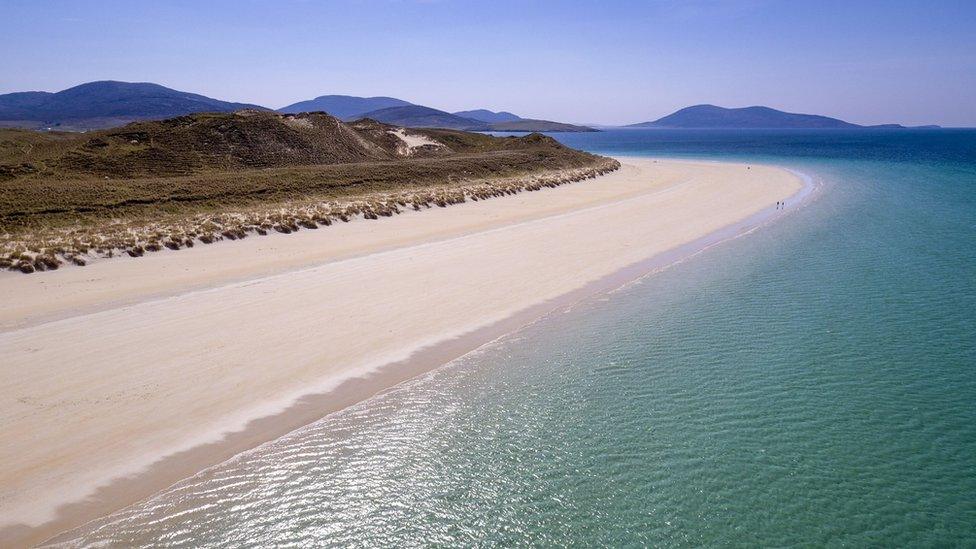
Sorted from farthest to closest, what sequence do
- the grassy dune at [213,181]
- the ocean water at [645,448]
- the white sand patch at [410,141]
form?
the white sand patch at [410,141] < the grassy dune at [213,181] < the ocean water at [645,448]

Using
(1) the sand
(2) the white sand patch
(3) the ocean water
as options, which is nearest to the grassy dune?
(2) the white sand patch

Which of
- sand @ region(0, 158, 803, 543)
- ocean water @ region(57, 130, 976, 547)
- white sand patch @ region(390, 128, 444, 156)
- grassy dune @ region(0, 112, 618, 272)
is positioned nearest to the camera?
ocean water @ region(57, 130, 976, 547)

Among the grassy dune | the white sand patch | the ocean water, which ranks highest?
the white sand patch

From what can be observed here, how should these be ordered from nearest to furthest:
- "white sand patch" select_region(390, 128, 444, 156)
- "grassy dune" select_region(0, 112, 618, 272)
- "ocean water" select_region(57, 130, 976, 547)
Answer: "ocean water" select_region(57, 130, 976, 547) → "grassy dune" select_region(0, 112, 618, 272) → "white sand patch" select_region(390, 128, 444, 156)

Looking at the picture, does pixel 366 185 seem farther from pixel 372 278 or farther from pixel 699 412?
pixel 699 412

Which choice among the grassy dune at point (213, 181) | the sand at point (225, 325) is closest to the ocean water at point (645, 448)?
the sand at point (225, 325)

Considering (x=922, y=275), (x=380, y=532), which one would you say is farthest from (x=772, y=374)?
(x=922, y=275)

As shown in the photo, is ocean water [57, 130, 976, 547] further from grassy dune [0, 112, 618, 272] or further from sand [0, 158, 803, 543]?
grassy dune [0, 112, 618, 272]

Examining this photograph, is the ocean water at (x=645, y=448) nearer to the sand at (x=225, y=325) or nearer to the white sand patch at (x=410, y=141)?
the sand at (x=225, y=325)
